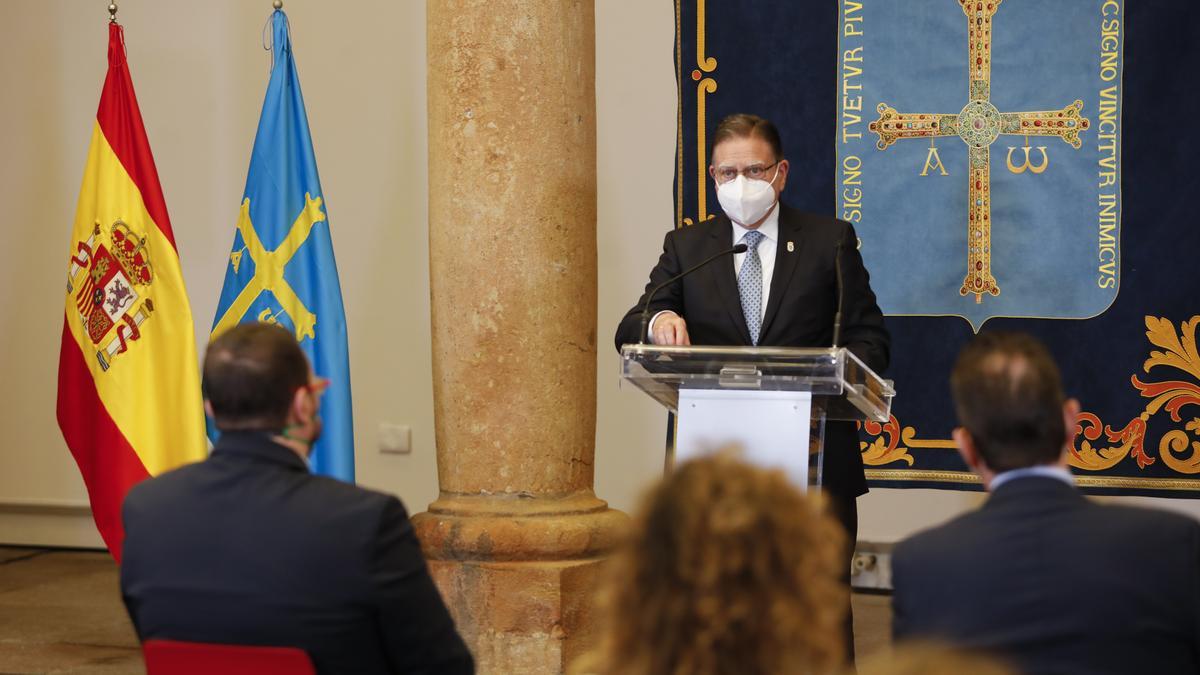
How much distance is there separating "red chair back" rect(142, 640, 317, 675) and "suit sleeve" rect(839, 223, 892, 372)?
1697 mm

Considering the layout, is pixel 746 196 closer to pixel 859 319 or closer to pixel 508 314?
pixel 859 319

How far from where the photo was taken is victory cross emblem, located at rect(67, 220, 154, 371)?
4.48 meters

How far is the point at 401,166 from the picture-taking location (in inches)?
245

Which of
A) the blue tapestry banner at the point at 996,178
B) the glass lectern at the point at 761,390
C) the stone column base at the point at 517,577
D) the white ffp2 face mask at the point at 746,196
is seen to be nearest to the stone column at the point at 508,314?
the stone column base at the point at 517,577

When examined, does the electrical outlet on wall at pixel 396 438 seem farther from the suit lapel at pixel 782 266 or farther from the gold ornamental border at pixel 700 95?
the suit lapel at pixel 782 266

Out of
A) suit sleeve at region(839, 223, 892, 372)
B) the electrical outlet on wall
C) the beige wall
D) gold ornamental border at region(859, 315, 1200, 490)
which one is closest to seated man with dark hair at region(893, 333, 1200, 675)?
suit sleeve at region(839, 223, 892, 372)

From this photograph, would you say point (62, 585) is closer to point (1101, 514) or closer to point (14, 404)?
point (14, 404)

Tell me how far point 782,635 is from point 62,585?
5.27 metres

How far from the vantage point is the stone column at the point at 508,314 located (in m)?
3.93

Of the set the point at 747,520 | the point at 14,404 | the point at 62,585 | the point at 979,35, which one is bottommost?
the point at 62,585

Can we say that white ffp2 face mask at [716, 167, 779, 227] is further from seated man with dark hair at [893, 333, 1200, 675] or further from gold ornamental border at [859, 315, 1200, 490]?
gold ornamental border at [859, 315, 1200, 490]

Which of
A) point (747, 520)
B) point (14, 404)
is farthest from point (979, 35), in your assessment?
point (14, 404)

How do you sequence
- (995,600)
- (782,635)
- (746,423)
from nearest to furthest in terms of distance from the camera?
1. (782,635)
2. (995,600)
3. (746,423)

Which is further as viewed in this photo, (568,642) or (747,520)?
(568,642)
